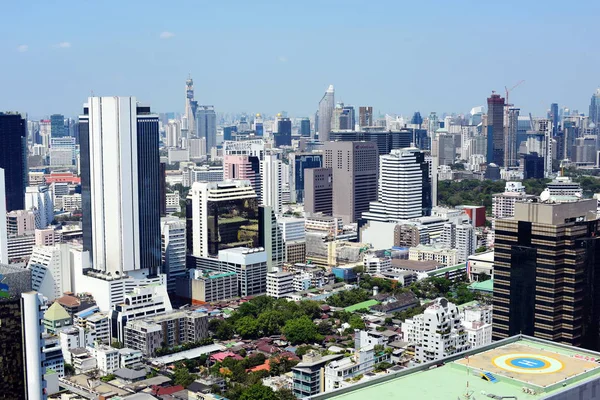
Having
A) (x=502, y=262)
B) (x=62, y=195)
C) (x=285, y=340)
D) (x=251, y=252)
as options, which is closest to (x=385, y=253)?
(x=251, y=252)

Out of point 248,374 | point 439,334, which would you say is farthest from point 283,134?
point 248,374

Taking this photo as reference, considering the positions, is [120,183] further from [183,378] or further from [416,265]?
[416,265]

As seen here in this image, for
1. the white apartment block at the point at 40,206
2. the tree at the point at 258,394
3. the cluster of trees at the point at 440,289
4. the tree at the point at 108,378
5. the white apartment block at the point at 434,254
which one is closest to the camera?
the tree at the point at 258,394

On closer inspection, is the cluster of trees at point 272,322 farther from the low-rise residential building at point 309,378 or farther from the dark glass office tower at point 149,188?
the low-rise residential building at point 309,378

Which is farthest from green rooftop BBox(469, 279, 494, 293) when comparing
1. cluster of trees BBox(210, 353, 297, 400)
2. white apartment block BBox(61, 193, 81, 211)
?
white apartment block BBox(61, 193, 81, 211)

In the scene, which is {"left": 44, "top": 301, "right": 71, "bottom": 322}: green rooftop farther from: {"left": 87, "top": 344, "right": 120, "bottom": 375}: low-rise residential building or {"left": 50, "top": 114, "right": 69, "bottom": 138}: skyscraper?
{"left": 50, "top": 114, "right": 69, "bottom": 138}: skyscraper

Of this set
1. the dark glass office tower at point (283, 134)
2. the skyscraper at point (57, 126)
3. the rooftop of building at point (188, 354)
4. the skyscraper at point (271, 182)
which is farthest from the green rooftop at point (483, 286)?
the skyscraper at point (57, 126)
